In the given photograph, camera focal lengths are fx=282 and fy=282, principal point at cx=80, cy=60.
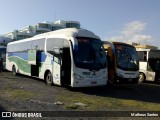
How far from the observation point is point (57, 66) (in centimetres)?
1548

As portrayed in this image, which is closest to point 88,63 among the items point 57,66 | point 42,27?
point 57,66

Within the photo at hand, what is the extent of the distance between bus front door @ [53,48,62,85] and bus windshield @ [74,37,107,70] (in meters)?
1.41

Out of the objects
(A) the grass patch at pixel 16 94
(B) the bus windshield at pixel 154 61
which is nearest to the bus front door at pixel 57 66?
(A) the grass patch at pixel 16 94

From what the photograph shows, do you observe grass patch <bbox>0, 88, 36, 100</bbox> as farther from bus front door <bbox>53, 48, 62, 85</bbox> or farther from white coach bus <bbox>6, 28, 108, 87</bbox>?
bus front door <bbox>53, 48, 62, 85</bbox>

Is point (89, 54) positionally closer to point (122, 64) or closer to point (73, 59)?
point (73, 59)

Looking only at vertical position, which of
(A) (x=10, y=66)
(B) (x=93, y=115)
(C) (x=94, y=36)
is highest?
(C) (x=94, y=36)

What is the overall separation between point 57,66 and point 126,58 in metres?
4.49

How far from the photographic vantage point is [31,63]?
19328mm

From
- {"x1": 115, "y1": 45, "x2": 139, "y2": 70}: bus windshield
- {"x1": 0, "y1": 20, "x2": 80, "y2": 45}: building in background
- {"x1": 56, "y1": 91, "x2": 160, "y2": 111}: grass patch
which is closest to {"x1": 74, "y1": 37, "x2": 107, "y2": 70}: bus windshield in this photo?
{"x1": 115, "y1": 45, "x2": 139, "y2": 70}: bus windshield

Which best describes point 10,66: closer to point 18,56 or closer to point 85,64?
point 18,56

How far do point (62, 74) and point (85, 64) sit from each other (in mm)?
1526

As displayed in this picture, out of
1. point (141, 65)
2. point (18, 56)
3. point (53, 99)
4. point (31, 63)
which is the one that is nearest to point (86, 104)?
point (53, 99)

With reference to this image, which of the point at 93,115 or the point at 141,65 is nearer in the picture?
the point at 93,115

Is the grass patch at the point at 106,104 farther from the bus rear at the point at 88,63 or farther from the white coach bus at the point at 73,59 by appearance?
the white coach bus at the point at 73,59
